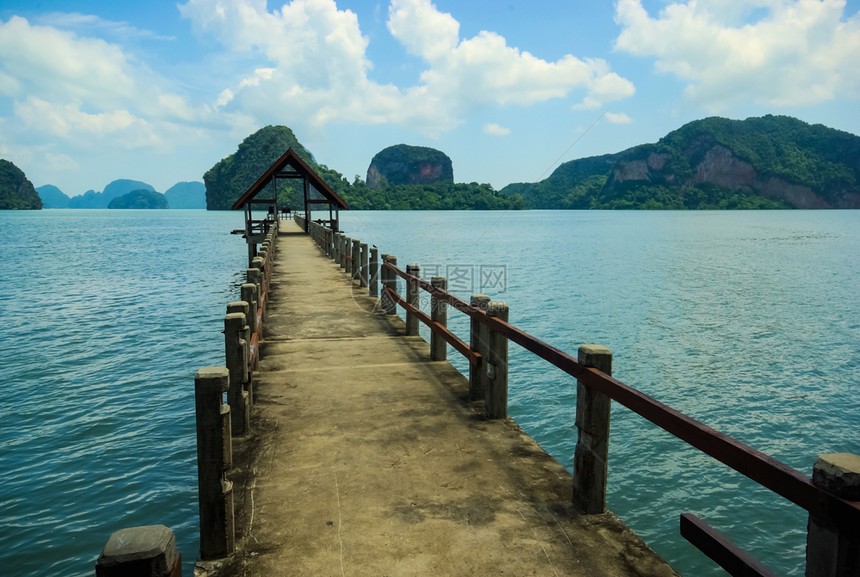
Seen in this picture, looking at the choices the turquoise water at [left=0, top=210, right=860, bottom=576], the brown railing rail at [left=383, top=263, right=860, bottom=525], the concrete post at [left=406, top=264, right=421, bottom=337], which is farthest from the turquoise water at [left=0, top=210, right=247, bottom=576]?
the brown railing rail at [left=383, top=263, right=860, bottom=525]

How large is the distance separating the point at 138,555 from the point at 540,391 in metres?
12.3

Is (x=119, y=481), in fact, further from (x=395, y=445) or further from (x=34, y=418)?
(x=395, y=445)

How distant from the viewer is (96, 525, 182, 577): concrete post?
86.6 inches

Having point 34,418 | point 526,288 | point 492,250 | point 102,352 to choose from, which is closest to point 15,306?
point 102,352

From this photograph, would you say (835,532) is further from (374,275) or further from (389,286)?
(374,275)

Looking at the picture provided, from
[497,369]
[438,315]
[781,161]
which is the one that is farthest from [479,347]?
[781,161]

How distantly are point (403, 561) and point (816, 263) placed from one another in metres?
51.3

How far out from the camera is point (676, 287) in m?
32.5

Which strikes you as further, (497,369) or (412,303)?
(412,303)

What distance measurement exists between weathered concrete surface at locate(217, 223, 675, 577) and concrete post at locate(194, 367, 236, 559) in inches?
8.0

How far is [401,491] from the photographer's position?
179 inches

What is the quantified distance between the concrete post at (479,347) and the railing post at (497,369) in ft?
0.33

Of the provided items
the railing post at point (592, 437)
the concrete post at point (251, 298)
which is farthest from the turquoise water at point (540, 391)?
the railing post at point (592, 437)

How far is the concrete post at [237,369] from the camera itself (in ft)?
17.4
